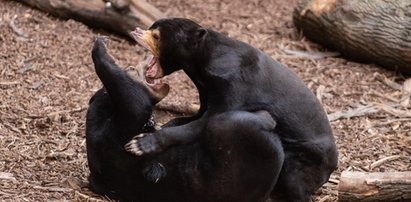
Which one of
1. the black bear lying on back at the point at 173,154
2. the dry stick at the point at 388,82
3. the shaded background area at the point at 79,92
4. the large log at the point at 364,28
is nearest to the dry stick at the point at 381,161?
the shaded background area at the point at 79,92

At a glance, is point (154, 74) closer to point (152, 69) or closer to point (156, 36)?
point (152, 69)

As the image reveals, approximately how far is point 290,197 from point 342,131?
7.22ft

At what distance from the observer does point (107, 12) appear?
921cm

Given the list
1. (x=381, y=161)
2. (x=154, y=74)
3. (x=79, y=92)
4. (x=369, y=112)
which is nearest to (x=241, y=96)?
(x=154, y=74)

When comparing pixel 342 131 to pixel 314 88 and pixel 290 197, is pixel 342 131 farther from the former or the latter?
pixel 290 197

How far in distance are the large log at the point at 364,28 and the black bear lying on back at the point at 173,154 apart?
12.8ft

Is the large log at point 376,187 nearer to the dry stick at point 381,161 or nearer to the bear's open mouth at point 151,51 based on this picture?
the dry stick at point 381,161

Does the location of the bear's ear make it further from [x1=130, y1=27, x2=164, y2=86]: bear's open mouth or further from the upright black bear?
[x1=130, y1=27, x2=164, y2=86]: bear's open mouth

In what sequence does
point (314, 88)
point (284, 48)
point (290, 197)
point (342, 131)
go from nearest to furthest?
point (290, 197), point (342, 131), point (314, 88), point (284, 48)

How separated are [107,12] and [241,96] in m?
4.15

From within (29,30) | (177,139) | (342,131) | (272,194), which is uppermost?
(177,139)

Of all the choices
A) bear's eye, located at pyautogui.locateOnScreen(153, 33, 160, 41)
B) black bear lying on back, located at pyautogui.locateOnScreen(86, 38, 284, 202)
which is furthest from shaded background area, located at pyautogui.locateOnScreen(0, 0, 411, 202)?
bear's eye, located at pyautogui.locateOnScreen(153, 33, 160, 41)

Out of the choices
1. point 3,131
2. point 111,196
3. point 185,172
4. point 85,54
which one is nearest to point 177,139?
point 185,172

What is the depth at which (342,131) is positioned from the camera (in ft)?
25.5
